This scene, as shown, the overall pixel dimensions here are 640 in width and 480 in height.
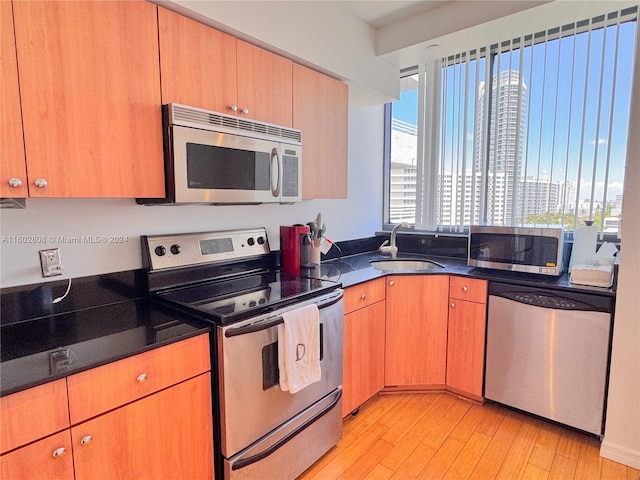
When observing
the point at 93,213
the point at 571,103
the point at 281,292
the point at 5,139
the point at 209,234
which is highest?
the point at 571,103

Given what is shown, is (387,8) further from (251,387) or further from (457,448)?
(457,448)

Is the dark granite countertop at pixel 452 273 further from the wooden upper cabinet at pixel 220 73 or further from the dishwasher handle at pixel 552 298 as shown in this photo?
the wooden upper cabinet at pixel 220 73

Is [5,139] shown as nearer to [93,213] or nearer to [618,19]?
[93,213]

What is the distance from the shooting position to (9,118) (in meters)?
1.09

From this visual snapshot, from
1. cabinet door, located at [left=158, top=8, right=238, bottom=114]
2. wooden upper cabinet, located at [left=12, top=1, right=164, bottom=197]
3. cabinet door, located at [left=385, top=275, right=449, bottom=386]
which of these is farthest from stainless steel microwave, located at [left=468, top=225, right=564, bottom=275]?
wooden upper cabinet, located at [left=12, top=1, right=164, bottom=197]

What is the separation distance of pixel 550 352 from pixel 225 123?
2114 mm

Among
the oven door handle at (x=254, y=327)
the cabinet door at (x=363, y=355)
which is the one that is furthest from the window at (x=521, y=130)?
the oven door handle at (x=254, y=327)

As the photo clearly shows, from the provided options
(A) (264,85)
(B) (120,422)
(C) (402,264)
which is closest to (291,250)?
(A) (264,85)

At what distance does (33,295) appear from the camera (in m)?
1.42

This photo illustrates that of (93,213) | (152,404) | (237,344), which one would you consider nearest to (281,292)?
(237,344)

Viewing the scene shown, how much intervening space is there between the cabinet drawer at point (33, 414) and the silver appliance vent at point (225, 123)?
1018 mm

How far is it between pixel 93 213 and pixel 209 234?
0.56m

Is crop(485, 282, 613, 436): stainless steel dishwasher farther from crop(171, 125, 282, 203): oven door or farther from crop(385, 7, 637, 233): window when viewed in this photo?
crop(171, 125, 282, 203): oven door

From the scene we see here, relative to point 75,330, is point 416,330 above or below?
below
